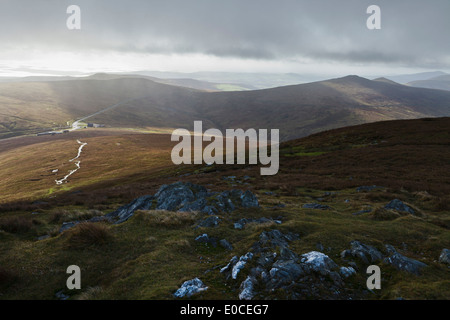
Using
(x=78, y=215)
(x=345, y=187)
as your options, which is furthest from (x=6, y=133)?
(x=345, y=187)

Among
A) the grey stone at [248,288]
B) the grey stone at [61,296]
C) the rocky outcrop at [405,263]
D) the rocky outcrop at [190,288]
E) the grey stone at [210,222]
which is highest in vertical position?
the rocky outcrop at [405,263]

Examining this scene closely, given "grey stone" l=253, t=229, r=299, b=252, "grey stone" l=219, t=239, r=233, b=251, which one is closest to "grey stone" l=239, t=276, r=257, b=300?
"grey stone" l=253, t=229, r=299, b=252

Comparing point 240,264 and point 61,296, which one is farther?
point 240,264

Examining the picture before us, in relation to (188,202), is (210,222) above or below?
above

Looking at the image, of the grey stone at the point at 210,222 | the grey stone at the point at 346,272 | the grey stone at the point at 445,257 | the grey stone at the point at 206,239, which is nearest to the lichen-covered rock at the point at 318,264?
the grey stone at the point at 346,272

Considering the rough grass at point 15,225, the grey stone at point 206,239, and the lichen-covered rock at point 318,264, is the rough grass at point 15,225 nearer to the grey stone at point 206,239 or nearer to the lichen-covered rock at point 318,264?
the grey stone at point 206,239

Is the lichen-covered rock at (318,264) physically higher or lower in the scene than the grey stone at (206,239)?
higher

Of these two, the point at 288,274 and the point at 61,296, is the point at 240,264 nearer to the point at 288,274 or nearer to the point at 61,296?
the point at 288,274

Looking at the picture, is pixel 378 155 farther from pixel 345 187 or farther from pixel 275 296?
pixel 275 296

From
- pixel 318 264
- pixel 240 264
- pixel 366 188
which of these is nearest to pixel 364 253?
pixel 318 264
